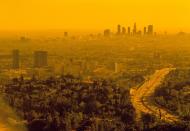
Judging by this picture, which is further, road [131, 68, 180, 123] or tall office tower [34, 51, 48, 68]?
tall office tower [34, 51, 48, 68]

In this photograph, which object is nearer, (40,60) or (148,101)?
(148,101)

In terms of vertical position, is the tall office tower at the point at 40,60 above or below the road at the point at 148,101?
above

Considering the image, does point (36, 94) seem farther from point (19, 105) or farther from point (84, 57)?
point (84, 57)

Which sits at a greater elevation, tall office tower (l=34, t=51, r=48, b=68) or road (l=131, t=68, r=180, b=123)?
tall office tower (l=34, t=51, r=48, b=68)

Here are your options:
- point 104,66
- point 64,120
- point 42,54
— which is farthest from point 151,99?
point 42,54

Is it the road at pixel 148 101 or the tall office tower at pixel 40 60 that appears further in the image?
the tall office tower at pixel 40 60

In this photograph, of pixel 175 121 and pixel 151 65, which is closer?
pixel 175 121

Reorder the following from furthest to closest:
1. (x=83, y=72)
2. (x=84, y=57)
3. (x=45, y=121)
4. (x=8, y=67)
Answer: (x=84, y=57) < (x=8, y=67) < (x=83, y=72) < (x=45, y=121)

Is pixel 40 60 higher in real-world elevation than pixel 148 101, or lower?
higher
